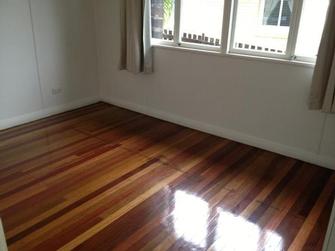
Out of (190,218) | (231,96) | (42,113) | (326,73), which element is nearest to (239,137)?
(231,96)

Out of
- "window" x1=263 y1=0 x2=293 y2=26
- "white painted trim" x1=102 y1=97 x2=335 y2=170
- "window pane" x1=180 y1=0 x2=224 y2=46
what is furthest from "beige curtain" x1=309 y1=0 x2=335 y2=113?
"window pane" x1=180 y1=0 x2=224 y2=46

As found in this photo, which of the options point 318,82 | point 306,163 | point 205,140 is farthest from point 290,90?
point 205,140

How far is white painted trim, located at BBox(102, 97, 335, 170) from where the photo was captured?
2.92 metres

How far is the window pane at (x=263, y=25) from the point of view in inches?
111

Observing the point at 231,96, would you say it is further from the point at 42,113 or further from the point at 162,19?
the point at 42,113

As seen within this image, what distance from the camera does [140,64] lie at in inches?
147

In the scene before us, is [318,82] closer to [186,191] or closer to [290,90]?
[290,90]

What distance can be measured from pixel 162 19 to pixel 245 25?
3.39 feet

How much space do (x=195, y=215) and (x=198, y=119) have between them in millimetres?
1557

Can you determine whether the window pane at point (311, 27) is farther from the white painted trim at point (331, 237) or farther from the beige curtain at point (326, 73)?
the white painted trim at point (331, 237)

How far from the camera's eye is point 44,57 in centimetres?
383

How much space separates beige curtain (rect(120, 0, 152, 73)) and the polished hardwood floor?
826mm

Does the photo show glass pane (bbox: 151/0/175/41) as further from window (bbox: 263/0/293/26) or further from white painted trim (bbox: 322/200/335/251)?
white painted trim (bbox: 322/200/335/251)

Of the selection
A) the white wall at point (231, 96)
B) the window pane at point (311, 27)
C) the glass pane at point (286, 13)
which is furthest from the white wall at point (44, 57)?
the window pane at point (311, 27)
